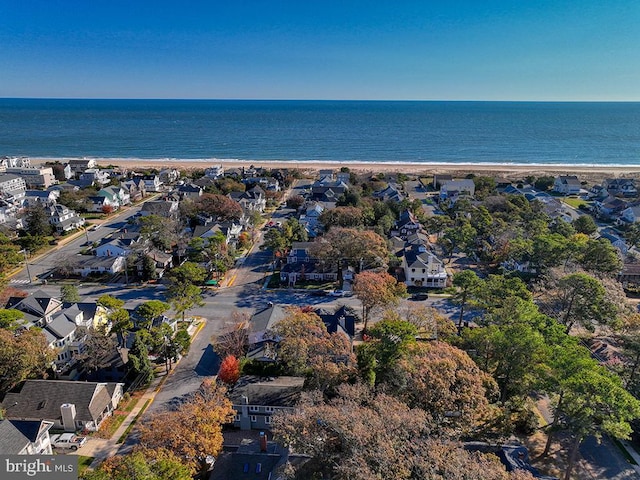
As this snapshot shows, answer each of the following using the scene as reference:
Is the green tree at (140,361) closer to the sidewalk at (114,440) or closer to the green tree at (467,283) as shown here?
the sidewalk at (114,440)

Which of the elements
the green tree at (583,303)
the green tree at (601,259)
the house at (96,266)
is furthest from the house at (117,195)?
the green tree at (601,259)

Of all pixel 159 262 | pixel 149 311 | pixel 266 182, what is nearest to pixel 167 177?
pixel 266 182

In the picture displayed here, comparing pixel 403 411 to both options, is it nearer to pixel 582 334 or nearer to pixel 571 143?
pixel 582 334

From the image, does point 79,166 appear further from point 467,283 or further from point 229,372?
point 467,283

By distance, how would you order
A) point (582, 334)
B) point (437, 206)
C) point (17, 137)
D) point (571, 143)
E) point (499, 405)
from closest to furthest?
point (499, 405) → point (582, 334) → point (437, 206) → point (571, 143) → point (17, 137)

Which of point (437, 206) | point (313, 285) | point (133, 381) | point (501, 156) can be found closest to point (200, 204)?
point (313, 285)
